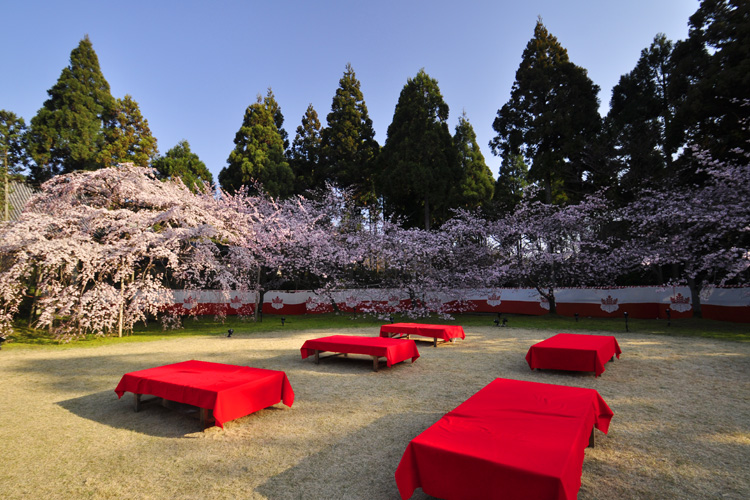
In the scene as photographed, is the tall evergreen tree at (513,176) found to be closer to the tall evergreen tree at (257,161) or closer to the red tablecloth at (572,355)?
the tall evergreen tree at (257,161)

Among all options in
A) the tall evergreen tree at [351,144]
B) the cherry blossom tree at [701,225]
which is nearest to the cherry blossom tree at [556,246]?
the cherry blossom tree at [701,225]

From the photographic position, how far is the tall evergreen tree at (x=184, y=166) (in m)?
24.7

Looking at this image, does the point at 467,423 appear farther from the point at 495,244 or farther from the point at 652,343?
the point at 495,244

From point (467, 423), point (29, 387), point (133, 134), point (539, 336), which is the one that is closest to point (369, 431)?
point (467, 423)

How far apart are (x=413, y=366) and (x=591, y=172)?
16.0 meters

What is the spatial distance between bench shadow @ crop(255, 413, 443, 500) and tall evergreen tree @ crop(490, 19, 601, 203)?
1743cm

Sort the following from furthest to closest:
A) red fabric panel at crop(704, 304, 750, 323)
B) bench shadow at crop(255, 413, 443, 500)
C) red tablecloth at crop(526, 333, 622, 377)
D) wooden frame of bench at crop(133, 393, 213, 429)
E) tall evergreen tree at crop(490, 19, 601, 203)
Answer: tall evergreen tree at crop(490, 19, 601, 203) → red fabric panel at crop(704, 304, 750, 323) → red tablecloth at crop(526, 333, 622, 377) → wooden frame of bench at crop(133, 393, 213, 429) → bench shadow at crop(255, 413, 443, 500)

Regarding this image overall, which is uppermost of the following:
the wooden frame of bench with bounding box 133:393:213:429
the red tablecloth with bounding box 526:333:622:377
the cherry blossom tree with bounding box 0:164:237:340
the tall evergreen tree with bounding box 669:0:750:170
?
the tall evergreen tree with bounding box 669:0:750:170

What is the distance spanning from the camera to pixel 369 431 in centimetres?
467

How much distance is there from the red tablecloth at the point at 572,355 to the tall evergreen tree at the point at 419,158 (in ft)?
48.3

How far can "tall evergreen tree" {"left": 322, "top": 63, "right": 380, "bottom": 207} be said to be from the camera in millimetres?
26406

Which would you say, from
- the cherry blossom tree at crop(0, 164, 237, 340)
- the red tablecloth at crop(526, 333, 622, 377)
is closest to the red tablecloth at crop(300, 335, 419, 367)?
the red tablecloth at crop(526, 333, 622, 377)

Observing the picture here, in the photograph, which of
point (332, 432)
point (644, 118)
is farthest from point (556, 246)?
point (332, 432)

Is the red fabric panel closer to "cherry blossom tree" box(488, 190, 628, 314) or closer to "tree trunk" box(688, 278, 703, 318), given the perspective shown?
"tree trunk" box(688, 278, 703, 318)
